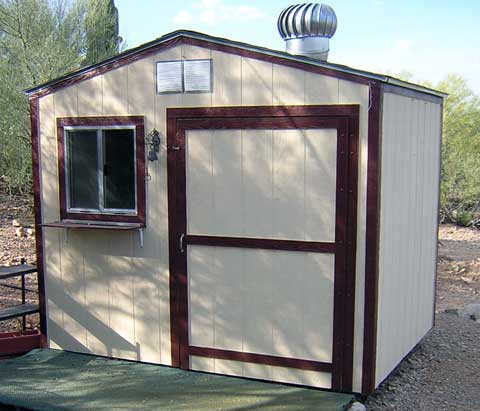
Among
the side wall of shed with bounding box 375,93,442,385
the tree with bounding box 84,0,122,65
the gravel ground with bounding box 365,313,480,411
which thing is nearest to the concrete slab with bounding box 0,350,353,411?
the gravel ground with bounding box 365,313,480,411

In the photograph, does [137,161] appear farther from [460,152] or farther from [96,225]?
[460,152]

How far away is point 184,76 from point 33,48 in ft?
31.3

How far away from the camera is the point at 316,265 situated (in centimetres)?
440

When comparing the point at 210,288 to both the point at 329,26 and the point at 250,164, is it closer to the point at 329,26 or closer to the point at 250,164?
the point at 250,164

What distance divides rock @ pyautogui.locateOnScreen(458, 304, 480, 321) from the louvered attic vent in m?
4.24

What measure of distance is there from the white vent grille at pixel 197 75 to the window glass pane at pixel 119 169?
63cm

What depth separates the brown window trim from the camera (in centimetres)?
484

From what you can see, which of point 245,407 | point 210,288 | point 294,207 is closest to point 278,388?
point 245,407

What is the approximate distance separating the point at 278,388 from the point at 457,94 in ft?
43.0

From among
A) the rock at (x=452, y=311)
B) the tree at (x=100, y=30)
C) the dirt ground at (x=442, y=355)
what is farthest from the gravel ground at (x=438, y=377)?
the tree at (x=100, y=30)

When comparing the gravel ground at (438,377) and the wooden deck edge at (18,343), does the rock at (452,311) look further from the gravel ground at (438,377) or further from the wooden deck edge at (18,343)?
the wooden deck edge at (18,343)

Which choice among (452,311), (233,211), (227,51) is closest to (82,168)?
(233,211)

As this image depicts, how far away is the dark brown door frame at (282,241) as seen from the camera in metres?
4.23

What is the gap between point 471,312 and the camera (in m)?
7.12
